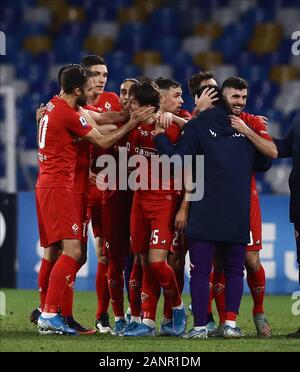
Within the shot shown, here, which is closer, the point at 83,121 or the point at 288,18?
the point at 83,121

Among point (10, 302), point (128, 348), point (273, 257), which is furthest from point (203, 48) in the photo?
point (128, 348)

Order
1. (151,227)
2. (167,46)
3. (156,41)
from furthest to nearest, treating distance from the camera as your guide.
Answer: (156,41) → (167,46) → (151,227)

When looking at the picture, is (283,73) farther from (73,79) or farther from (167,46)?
(73,79)

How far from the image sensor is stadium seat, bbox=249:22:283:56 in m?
16.1

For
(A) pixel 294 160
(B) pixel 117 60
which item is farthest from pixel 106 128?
(B) pixel 117 60

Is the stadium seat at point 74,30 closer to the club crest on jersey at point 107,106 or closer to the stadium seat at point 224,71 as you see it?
the stadium seat at point 224,71

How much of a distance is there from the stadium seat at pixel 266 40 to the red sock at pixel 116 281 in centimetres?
884

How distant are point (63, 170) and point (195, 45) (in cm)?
927

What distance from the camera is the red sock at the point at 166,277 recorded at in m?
7.24

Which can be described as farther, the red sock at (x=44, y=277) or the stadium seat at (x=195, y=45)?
the stadium seat at (x=195, y=45)

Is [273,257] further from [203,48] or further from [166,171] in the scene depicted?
[203,48]

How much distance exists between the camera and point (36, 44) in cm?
1627

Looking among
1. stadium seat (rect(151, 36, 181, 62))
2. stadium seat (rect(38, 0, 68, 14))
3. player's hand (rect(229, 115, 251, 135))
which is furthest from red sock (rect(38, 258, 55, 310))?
stadium seat (rect(38, 0, 68, 14))

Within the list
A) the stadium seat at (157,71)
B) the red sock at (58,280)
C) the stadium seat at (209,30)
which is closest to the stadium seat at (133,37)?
the stadium seat at (157,71)
